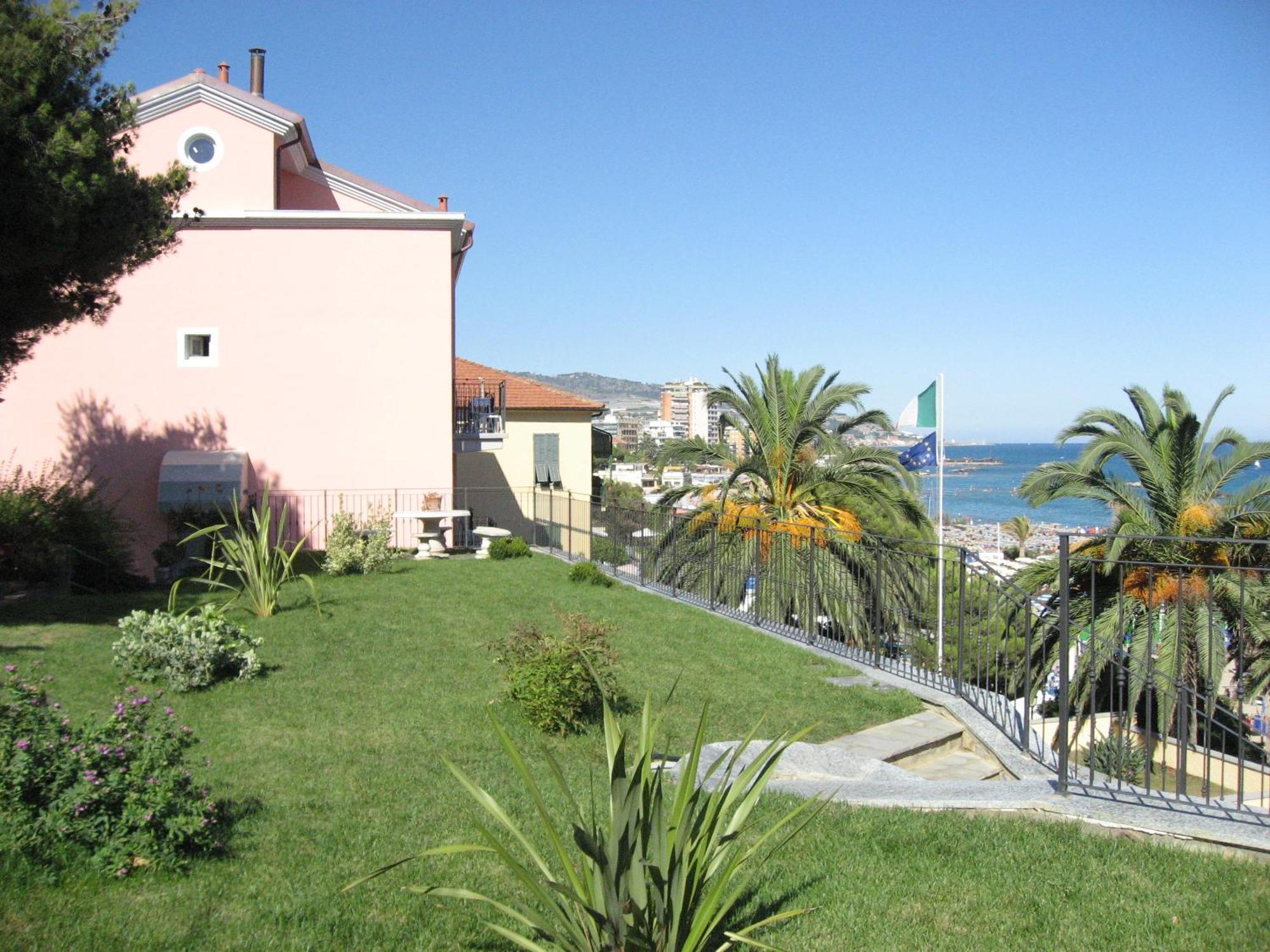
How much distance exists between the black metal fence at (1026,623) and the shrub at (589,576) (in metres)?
0.86

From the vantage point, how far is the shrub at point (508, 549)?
62.6 ft

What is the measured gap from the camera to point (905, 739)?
8.00m

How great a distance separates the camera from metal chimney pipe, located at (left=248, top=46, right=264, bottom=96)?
24.9 m

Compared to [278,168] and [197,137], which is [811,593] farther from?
[197,137]

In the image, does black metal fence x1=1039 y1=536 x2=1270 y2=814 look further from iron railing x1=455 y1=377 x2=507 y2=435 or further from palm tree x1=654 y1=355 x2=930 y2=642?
iron railing x1=455 y1=377 x2=507 y2=435

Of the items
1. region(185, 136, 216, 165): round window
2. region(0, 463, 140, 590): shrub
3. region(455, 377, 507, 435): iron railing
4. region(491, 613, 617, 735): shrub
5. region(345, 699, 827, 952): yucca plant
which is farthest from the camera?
region(455, 377, 507, 435): iron railing

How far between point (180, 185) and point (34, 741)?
10.7 metres

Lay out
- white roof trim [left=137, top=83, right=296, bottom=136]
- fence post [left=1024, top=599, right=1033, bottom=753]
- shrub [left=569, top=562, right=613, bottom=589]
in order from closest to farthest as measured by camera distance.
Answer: fence post [left=1024, top=599, right=1033, bottom=753] → shrub [left=569, top=562, right=613, bottom=589] → white roof trim [left=137, top=83, right=296, bottom=136]

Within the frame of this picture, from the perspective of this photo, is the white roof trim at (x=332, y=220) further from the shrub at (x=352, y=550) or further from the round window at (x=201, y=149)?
the shrub at (x=352, y=550)

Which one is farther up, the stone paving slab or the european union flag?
the european union flag

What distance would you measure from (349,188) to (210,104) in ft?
11.2

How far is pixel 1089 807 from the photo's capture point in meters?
5.61

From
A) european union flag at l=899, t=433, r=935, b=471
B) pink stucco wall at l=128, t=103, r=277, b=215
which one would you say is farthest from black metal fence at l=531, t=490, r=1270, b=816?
pink stucco wall at l=128, t=103, r=277, b=215

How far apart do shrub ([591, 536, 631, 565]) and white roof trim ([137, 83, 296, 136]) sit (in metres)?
11.2
